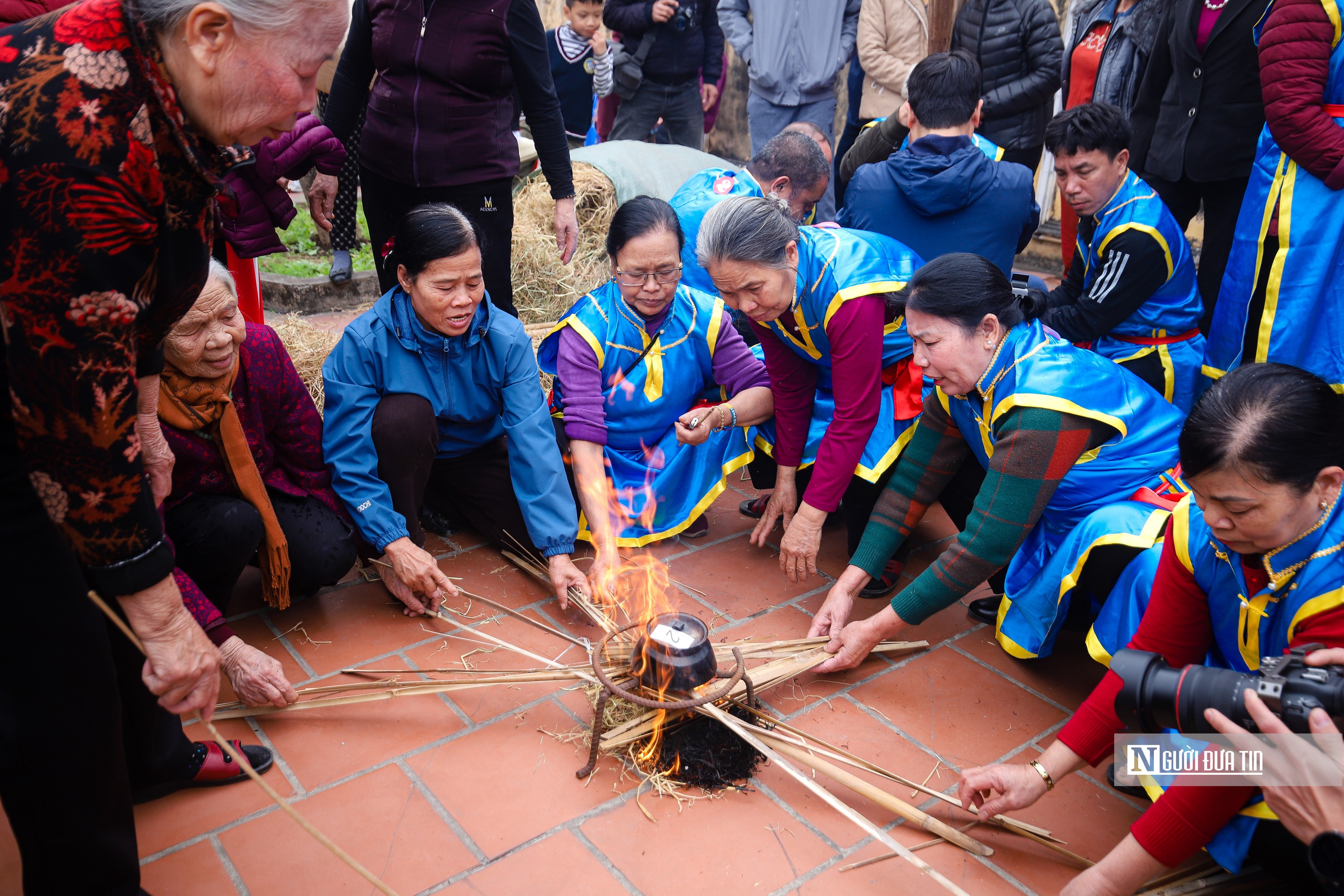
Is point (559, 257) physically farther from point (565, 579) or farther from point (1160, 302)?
point (1160, 302)

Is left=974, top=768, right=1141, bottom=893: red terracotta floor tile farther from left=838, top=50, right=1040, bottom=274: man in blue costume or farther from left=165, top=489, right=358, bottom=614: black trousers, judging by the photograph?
left=838, top=50, right=1040, bottom=274: man in blue costume

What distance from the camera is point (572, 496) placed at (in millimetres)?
3387

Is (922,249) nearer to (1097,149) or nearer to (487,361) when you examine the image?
(1097,149)

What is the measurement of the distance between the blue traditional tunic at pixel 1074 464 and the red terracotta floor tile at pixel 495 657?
1.40m

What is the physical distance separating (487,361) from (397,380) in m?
0.32

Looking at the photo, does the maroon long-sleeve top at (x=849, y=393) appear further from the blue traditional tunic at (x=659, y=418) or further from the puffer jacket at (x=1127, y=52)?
the puffer jacket at (x=1127, y=52)

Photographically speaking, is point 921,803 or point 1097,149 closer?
point 921,803

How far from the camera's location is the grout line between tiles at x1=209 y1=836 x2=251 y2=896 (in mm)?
2061

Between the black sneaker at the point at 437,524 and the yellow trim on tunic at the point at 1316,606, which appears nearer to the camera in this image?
the yellow trim on tunic at the point at 1316,606

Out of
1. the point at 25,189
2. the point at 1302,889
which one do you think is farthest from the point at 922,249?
the point at 25,189

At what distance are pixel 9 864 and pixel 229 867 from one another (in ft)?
1.56

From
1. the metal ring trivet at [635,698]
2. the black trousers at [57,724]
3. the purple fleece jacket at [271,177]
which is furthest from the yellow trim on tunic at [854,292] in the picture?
the black trousers at [57,724]

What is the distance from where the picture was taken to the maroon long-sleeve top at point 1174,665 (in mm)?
1854

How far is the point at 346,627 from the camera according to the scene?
3.09 metres
